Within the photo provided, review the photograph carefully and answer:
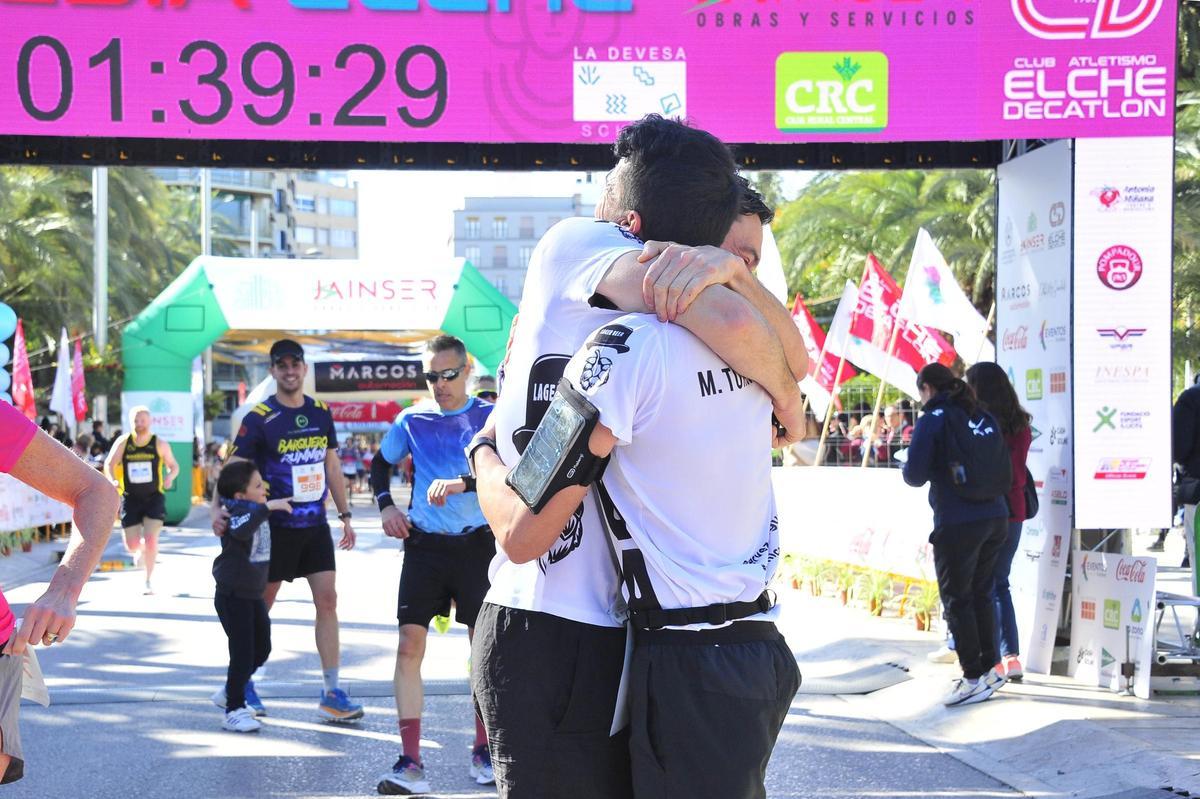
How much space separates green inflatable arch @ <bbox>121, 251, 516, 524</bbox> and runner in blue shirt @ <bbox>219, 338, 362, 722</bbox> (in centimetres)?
1355

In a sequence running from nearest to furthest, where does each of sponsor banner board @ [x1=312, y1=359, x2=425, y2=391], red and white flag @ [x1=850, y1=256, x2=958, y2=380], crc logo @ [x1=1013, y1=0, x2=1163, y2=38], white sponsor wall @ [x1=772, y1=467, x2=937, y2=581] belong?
1. crc logo @ [x1=1013, y1=0, x2=1163, y2=38]
2. white sponsor wall @ [x1=772, y1=467, x2=937, y2=581]
3. red and white flag @ [x1=850, y1=256, x2=958, y2=380]
4. sponsor banner board @ [x1=312, y1=359, x2=425, y2=391]

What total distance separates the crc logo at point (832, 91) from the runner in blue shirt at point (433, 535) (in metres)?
2.43

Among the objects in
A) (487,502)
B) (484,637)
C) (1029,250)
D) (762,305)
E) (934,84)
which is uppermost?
(934,84)

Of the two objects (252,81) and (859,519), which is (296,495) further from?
(859,519)

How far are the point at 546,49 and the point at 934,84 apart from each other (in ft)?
6.96

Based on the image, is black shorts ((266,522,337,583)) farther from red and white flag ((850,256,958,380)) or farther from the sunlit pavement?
red and white flag ((850,256,958,380))

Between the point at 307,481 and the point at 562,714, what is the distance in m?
5.28

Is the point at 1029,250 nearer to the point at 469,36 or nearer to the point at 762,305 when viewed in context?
the point at 469,36

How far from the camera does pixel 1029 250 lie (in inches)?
337

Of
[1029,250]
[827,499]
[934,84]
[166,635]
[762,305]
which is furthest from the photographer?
[827,499]

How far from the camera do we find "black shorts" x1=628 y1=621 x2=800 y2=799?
91.0 inches

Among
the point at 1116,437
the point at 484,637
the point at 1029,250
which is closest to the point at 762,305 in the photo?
the point at 484,637

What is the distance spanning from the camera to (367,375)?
31734mm

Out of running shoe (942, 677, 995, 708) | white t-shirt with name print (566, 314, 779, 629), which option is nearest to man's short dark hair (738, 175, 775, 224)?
white t-shirt with name print (566, 314, 779, 629)
